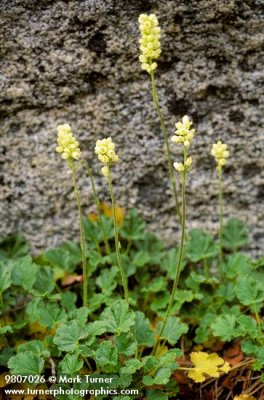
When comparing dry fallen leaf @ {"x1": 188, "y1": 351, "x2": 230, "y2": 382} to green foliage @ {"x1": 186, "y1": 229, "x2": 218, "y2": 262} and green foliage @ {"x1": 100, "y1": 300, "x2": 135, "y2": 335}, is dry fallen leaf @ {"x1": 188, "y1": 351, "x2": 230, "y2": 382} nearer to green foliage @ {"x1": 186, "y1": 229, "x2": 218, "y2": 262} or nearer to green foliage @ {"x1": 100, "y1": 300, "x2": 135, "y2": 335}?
green foliage @ {"x1": 100, "y1": 300, "x2": 135, "y2": 335}

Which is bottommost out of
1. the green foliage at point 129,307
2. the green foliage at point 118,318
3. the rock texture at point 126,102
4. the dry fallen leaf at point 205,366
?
the dry fallen leaf at point 205,366

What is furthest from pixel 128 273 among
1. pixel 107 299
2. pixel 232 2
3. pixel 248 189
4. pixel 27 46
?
pixel 232 2

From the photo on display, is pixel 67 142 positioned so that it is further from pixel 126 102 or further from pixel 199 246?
pixel 199 246

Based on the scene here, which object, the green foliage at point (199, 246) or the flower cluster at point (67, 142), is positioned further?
the green foliage at point (199, 246)

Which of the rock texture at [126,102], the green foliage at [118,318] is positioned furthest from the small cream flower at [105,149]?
the rock texture at [126,102]

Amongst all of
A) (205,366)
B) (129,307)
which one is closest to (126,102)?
(129,307)

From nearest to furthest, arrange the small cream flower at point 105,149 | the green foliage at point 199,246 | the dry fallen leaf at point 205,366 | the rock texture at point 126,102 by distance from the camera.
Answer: the small cream flower at point 105,149 → the dry fallen leaf at point 205,366 → the rock texture at point 126,102 → the green foliage at point 199,246

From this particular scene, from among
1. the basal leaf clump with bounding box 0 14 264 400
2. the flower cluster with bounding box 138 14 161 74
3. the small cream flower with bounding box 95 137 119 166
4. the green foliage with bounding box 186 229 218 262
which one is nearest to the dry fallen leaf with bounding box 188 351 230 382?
the basal leaf clump with bounding box 0 14 264 400

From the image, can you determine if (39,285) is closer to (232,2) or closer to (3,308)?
(3,308)

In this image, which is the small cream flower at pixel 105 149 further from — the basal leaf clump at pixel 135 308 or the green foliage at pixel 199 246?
the green foliage at pixel 199 246
